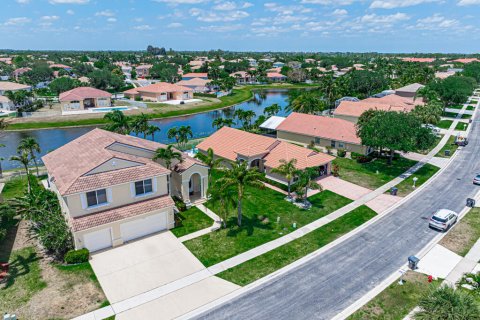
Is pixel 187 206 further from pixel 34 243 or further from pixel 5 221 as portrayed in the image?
pixel 5 221

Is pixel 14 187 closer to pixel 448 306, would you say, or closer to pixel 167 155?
pixel 167 155

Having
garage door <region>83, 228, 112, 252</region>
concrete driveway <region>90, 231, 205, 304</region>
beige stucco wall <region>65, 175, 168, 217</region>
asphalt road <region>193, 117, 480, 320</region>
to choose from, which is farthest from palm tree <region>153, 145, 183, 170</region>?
asphalt road <region>193, 117, 480, 320</region>

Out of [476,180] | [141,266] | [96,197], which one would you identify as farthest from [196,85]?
[141,266]

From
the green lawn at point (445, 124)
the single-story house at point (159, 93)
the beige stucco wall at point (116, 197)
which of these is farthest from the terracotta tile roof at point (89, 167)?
the single-story house at point (159, 93)

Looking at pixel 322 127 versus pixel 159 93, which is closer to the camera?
pixel 322 127

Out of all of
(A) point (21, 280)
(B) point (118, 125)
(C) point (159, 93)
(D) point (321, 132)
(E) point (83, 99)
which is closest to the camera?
(A) point (21, 280)

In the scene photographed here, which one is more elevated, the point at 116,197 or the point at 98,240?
the point at 116,197
